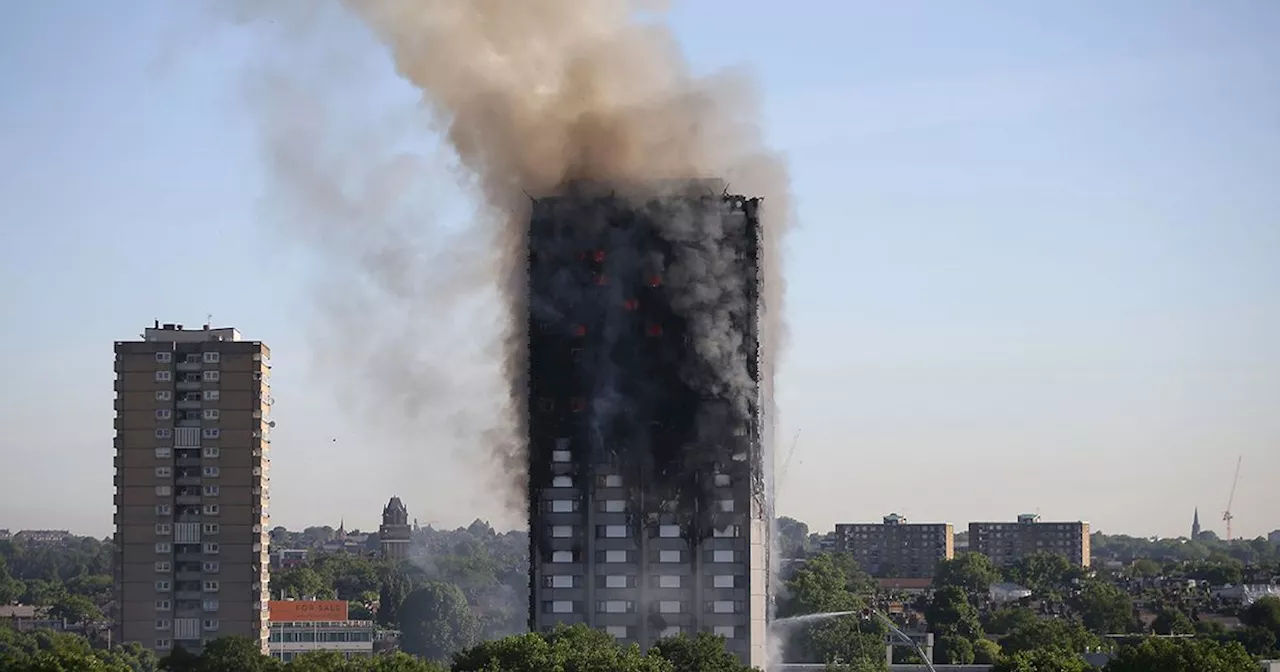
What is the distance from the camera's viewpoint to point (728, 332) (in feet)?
489

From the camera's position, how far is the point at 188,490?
611ft

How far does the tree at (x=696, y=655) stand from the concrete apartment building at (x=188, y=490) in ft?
180

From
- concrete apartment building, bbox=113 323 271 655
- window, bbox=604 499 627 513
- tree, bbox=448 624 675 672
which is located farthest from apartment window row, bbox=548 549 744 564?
concrete apartment building, bbox=113 323 271 655

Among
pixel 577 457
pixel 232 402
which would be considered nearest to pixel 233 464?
pixel 232 402

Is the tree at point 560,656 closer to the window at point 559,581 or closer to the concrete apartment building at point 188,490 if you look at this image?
the window at point 559,581

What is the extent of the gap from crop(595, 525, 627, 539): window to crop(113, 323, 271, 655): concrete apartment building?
46.8 metres

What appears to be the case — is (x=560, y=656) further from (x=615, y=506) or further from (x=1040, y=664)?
(x=1040, y=664)

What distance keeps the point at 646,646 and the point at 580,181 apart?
95.1 feet

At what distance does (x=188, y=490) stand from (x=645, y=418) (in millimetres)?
52095

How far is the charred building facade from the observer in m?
148

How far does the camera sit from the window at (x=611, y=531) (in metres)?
148

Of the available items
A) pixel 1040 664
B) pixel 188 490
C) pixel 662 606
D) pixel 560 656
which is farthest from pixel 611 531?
pixel 188 490

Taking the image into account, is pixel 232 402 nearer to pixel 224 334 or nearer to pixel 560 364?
pixel 224 334

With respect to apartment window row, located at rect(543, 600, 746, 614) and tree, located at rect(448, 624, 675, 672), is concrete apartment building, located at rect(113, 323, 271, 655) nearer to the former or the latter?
apartment window row, located at rect(543, 600, 746, 614)
